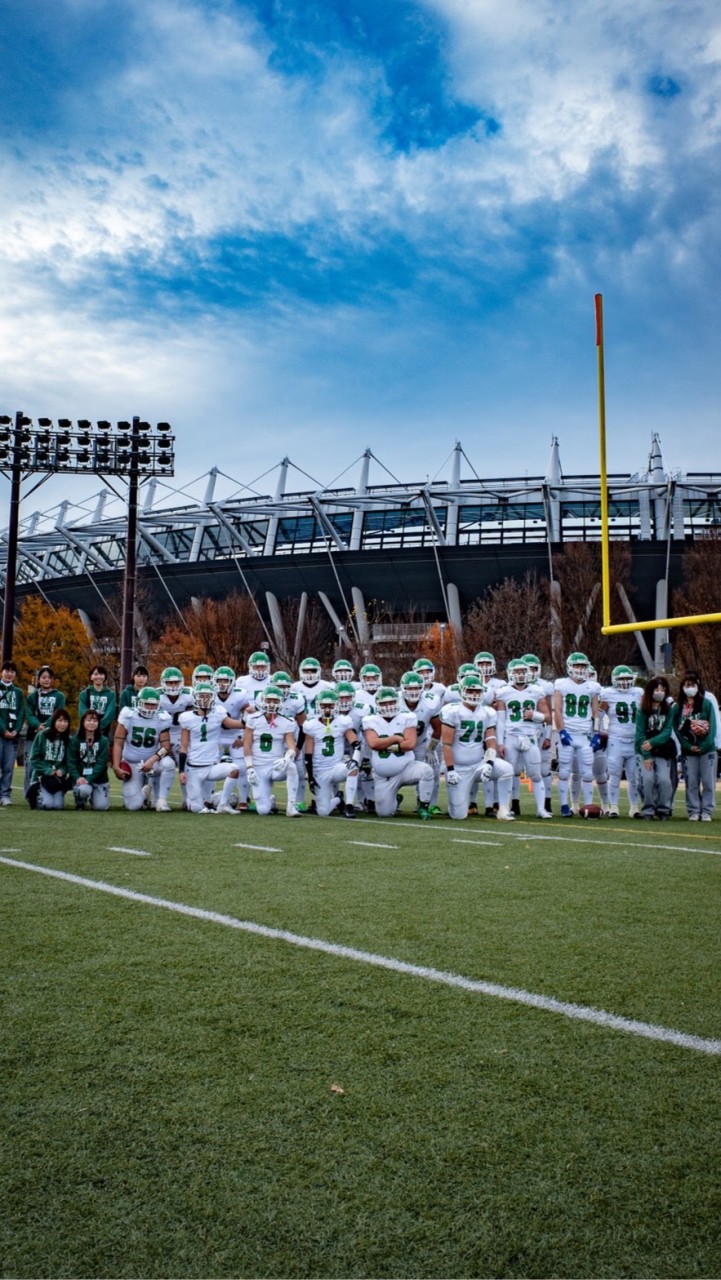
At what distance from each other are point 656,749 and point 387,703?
3408 millimetres

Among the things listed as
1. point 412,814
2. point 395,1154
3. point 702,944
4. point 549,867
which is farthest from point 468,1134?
point 412,814

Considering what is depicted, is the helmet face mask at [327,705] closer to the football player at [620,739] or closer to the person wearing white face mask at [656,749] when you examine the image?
the football player at [620,739]

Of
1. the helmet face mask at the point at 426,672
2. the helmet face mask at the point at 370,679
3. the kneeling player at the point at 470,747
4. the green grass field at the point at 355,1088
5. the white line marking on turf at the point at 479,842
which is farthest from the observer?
the helmet face mask at the point at 370,679

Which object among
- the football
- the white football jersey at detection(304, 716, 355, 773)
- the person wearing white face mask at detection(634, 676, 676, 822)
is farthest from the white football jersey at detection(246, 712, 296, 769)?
the person wearing white face mask at detection(634, 676, 676, 822)

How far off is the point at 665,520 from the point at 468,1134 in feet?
132

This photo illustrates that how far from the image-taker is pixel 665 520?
40781 mm

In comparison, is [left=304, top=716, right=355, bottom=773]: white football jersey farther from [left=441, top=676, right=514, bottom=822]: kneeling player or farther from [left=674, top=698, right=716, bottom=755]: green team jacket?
[left=674, top=698, right=716, bottom=755]: green team jacket

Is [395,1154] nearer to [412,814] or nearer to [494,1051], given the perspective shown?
[494,1051]

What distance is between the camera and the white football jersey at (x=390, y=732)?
41.5ft

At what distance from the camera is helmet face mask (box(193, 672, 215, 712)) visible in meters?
13.2

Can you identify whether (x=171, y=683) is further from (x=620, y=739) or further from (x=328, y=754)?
(x=620, y=739)

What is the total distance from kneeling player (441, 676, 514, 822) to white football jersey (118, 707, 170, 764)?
3.81 m

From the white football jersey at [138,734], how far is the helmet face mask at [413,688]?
3327 millimetres

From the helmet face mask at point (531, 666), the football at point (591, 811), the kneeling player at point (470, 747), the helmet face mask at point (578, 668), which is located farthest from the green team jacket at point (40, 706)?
the football at point (591, 811)
